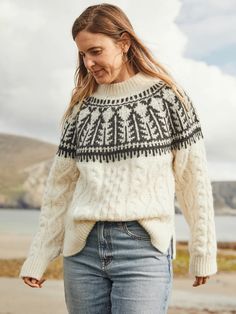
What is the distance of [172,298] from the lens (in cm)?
1084

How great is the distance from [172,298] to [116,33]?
815cm

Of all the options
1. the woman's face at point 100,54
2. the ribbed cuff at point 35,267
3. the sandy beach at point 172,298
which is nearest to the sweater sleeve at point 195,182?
the woman's face at point 100,54

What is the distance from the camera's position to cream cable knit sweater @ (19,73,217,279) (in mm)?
3170

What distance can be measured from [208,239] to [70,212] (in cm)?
69

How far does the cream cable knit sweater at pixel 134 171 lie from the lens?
3.17 meters

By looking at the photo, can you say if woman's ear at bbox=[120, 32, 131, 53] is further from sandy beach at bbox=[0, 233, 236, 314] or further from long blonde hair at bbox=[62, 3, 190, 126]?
sandy beach at bbox=[0, 233, 236, 314]

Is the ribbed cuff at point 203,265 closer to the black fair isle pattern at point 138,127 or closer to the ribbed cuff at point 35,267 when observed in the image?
the black fair isle pattern at point 138,127

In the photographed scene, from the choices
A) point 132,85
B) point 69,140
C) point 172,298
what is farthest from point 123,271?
point 172,298

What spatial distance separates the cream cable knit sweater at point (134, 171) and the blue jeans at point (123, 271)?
0.05 meters

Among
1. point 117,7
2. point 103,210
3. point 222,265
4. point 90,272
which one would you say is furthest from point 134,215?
point 222,265

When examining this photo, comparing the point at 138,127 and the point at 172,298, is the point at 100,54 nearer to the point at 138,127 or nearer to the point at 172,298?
the point at 138,127

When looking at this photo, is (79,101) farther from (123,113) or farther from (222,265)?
(222,265)

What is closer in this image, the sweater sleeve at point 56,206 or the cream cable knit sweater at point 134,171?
the cream cable knit sweater at point 134,171

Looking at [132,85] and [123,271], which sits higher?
[132,85]
